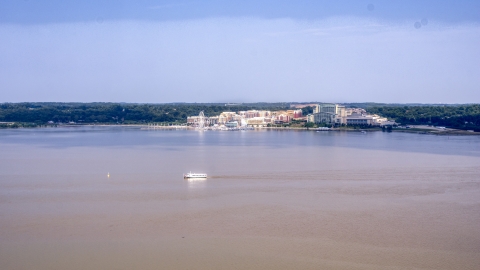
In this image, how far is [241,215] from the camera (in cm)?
564

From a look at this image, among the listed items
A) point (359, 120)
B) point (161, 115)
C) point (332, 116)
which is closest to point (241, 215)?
point (359, 120)

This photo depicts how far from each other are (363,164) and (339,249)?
5651 millimetres

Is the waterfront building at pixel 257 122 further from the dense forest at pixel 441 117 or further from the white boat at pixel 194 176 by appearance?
the white boat at pixel 194 176

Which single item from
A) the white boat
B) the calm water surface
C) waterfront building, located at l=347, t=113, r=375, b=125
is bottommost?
the calm water surface

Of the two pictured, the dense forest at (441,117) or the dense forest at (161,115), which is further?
the dense forest at (161,115)

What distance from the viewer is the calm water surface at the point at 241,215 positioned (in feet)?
13.9

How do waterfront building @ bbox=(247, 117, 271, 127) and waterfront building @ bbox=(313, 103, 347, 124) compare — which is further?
waterfront building @ bbox=(247, 117, 271, 127)

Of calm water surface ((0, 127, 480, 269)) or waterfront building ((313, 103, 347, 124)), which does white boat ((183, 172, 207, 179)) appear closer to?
calm water surface ((0, 127, 480, 269))

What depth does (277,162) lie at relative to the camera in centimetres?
1027

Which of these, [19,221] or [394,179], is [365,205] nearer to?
[394,179]

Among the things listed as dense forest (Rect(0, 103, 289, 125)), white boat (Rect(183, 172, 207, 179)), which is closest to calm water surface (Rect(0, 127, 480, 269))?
white boat (Rect(183, 172, 207, 179))

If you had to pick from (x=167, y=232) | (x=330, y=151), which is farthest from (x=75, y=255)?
(x=330, y=151)

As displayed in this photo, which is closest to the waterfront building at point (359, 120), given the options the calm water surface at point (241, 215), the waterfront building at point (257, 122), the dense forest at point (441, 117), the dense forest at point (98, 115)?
the dense forest at point (441, 117)

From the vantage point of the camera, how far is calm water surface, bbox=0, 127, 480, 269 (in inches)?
167
